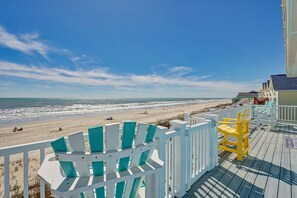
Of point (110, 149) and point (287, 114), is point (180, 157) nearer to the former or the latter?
point (110, 149)

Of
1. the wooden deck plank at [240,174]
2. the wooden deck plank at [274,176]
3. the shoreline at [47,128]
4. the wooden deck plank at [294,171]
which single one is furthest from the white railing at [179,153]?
the shoreline at [47,128]

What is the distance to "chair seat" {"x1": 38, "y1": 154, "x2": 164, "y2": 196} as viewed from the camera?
3.34 ft

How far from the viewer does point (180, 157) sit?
2.33 m

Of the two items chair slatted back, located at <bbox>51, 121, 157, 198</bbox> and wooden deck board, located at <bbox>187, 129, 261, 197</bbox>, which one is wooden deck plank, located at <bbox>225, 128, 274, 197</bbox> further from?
chair slatted back, located at <bbox>51, 121, 157, 198</bbox>

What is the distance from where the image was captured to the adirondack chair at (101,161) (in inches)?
40.4

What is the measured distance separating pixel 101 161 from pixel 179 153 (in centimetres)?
150

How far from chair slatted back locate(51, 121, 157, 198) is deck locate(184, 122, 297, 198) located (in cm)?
153

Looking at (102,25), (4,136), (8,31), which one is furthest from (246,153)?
(8,31)

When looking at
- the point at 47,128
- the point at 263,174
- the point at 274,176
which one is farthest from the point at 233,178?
the point at 47,128

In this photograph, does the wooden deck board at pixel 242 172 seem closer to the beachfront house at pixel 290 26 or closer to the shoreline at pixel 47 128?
the beachfront house at pixel 290 26

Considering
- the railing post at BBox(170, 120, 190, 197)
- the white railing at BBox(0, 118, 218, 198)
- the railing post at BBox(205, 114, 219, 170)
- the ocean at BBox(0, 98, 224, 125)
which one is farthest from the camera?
the ocean at BBox(0, 98, 224, 125)

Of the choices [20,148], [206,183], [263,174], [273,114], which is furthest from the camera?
[273,114]

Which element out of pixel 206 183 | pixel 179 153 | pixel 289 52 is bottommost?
pixel 206 183

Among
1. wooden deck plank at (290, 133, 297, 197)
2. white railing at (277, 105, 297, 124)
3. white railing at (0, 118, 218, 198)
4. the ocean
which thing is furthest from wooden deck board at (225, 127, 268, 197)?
the ocean
